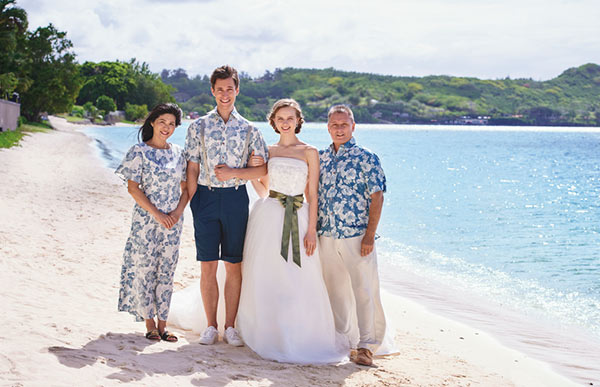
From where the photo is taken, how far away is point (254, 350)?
4.41 m

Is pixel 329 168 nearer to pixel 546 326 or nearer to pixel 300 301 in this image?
pixel 300 301

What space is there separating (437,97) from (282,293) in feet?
495

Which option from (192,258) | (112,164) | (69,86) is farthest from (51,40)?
(192,258)

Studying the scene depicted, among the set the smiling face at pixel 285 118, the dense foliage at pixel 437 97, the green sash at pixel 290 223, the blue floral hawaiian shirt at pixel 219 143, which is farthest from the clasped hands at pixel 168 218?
the dense foliage at pixel 437 97

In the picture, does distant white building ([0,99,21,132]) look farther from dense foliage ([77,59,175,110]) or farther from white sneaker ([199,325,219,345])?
dense foliage ([77,59,175,110])

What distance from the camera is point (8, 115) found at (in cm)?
2945

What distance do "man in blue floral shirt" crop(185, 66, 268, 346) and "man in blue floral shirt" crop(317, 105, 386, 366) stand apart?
1.95ft

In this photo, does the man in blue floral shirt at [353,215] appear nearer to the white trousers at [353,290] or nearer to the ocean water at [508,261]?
the white trousers at [353,290]

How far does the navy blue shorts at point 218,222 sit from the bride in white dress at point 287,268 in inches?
5.0

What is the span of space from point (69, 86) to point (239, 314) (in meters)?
46.3

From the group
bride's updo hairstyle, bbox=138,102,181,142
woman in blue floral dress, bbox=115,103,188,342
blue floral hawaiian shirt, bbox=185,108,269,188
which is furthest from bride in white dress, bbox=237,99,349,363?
bride's updo hairstyle, bbox=138,102,181,142

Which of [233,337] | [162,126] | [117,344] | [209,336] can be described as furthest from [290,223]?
[117,344]

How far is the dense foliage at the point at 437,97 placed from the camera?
140 meters

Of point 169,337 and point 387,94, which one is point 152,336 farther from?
point 387,94
